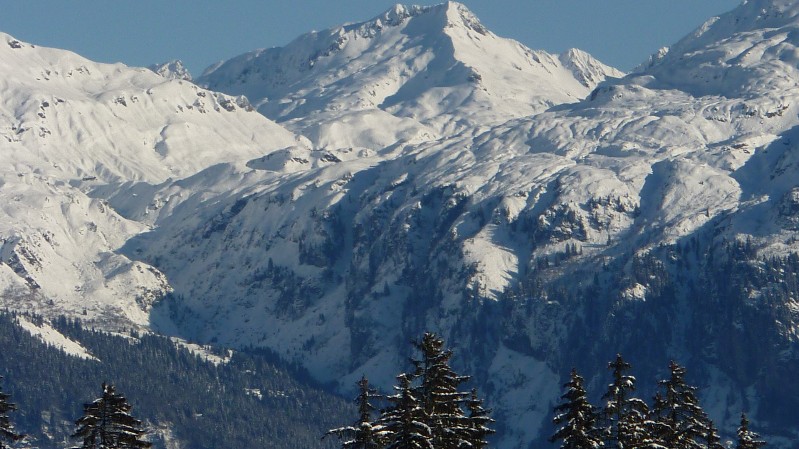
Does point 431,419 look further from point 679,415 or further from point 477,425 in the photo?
point 679,415

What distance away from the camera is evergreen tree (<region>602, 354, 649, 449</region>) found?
118 m

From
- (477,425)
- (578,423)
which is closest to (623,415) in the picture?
(578,423)

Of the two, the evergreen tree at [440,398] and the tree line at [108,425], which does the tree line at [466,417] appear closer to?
the evergreen tree at [440,398]

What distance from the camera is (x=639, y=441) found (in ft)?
387

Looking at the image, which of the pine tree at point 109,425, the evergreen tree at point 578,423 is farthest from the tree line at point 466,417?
the pine tree at point 109,425

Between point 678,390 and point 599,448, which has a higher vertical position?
point 678,390

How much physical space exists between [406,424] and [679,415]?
30160 mm

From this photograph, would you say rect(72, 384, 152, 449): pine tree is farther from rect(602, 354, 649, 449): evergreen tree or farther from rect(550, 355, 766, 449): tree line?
rect(602, 354, 649, 449): evergreen tree

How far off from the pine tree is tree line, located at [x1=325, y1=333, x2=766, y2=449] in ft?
37.9

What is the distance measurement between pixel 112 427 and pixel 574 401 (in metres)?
26.7

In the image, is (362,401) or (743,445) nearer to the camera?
(362,401)

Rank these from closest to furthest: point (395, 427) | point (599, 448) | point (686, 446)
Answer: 1. point (395, 427)
2. point (599, 448)
3. point (686, 446)

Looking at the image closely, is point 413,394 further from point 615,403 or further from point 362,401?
point 615,403

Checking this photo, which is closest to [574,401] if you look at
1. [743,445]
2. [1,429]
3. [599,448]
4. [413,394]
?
[599,448]
